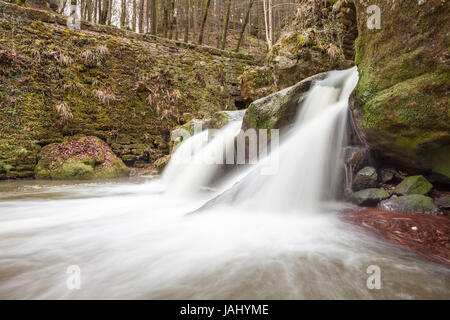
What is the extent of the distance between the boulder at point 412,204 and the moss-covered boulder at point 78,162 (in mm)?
7396

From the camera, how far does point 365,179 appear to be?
9.34 ft

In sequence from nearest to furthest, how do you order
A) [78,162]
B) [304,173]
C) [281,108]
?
[304,173] < [281,108] < [78,162]

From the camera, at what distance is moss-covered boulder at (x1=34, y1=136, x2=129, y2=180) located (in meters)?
6.61

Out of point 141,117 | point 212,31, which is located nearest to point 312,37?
point 141,117

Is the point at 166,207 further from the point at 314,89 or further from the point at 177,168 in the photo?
the point at 314,89

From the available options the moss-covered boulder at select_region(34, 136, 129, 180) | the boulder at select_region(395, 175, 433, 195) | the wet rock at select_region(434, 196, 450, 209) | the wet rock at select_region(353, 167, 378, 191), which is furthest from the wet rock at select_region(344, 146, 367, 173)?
the moss-covered boulder at select_region(34, 136, 129, 180)

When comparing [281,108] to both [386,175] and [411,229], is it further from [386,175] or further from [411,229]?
[411,229]

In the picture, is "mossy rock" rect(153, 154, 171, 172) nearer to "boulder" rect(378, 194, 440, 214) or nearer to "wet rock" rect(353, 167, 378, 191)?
"wet rock" rect(353, 167, 378, 191)

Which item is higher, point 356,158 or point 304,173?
point 356,158

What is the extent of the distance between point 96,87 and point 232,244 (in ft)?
30.9

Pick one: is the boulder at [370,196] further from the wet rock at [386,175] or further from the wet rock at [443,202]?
the wet rock at [443,202]

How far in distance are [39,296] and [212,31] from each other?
28.3m

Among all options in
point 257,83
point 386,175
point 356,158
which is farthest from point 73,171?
point 386,175

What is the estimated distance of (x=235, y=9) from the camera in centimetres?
2625
